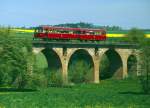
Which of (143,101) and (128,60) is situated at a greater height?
(128,60)

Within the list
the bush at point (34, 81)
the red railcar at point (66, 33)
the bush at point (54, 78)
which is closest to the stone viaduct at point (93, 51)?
the bush at point (54, 78)

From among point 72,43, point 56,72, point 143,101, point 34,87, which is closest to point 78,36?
point 72,43

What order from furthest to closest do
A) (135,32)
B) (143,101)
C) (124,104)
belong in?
(135,32) → (143,101) → (124,104)

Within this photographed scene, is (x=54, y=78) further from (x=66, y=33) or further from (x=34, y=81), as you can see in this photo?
(x=34, y=81)

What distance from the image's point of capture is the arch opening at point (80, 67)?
7656cm

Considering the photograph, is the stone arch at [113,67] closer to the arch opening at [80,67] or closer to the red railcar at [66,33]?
the red railcar at [66,33]

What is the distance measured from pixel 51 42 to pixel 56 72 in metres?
3.82

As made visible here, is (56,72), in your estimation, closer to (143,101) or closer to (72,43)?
(72,43)

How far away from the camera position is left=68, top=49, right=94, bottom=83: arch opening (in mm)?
76562

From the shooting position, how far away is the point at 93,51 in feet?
262

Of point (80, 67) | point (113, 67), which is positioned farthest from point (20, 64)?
point (113, 67)

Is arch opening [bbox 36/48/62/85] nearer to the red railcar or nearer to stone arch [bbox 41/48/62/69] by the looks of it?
stone arch [bbox 41/48/62/69]

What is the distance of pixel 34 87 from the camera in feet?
207

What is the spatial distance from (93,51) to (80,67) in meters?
4.64
